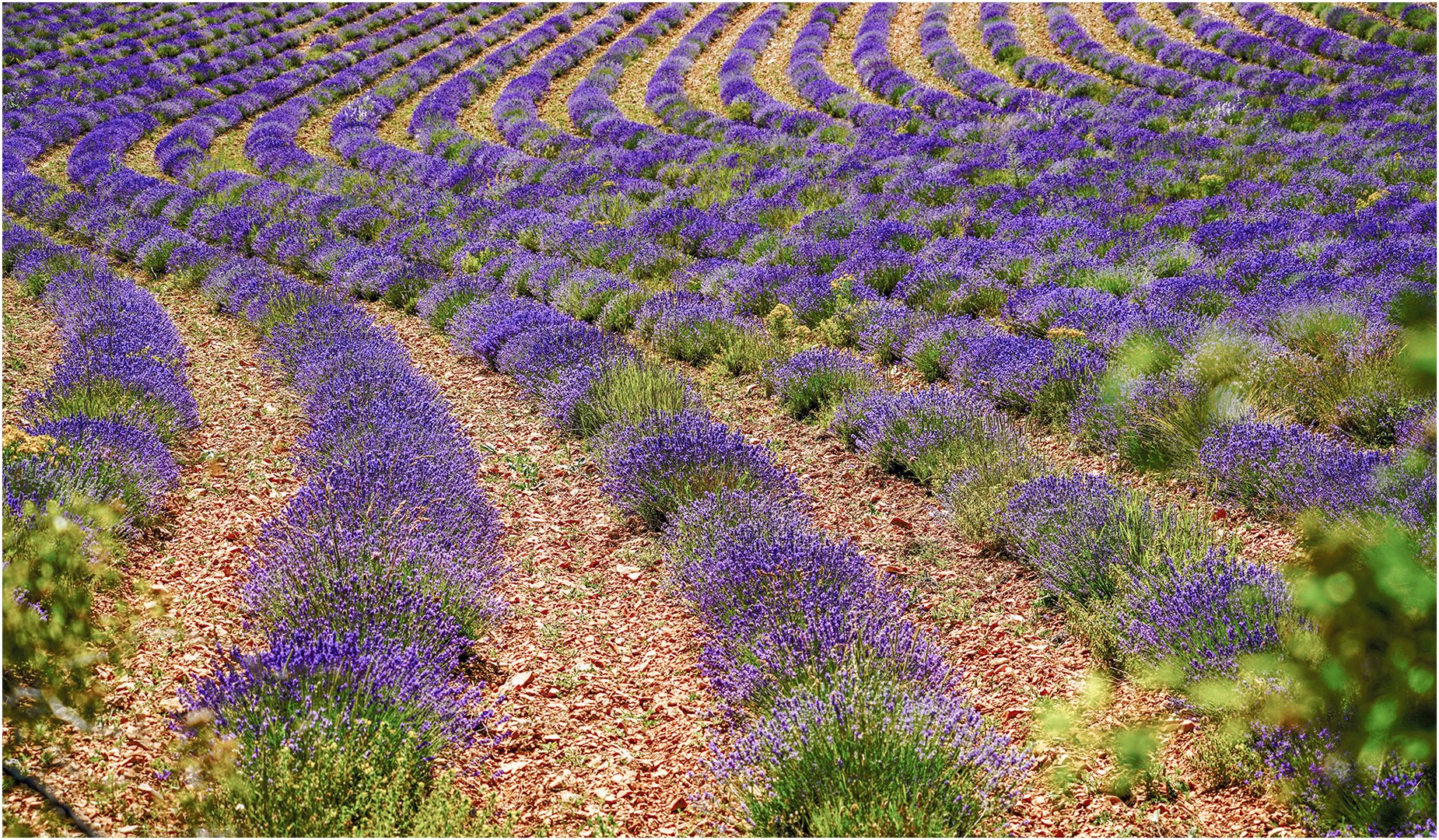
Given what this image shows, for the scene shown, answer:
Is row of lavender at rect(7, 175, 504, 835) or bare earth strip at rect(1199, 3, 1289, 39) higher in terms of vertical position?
bare earth strip at rect(1199, 3, 1289, 39)

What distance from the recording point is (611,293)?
8180 millimetres

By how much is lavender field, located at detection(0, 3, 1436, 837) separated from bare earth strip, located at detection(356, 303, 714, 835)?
0.02 meters

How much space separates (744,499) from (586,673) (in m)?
1.17

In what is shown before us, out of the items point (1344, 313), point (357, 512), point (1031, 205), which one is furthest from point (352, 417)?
point (1031, 205)

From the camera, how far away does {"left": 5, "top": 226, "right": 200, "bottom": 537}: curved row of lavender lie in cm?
427

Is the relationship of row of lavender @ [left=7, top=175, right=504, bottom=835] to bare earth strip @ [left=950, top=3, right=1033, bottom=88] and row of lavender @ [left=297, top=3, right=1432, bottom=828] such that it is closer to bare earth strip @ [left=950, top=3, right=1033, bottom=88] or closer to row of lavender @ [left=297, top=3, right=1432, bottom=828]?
row of lavender @ [left=297, top=3, right=1432, bottom=828]

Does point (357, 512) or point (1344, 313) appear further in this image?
point (1344, 313)

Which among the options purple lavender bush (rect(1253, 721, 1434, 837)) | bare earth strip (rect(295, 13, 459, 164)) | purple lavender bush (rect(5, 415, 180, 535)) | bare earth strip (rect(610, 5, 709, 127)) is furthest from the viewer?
bare earth strip (rect(610, 5, 709, 127))

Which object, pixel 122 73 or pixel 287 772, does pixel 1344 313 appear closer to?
pixel 287 772

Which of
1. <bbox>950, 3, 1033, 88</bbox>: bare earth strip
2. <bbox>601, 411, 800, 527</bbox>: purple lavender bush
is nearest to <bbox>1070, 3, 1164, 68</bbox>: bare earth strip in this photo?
<bbox>950, 3, 1033, 88</bbox>: bare earth strip

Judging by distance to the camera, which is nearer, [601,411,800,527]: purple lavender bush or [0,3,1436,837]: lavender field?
[0,3,1436,837]: lavender field

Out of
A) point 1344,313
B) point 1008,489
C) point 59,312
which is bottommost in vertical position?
point 59,312

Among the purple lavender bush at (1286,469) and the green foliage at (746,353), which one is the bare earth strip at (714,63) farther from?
the purple lavender bush at (1286,469)

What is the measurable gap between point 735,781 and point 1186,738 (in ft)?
5.20
